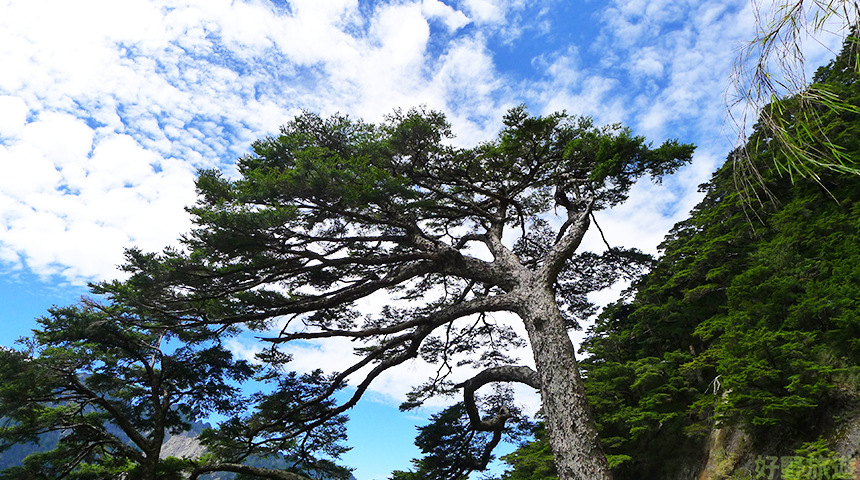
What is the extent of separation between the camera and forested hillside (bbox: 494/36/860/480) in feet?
13.6

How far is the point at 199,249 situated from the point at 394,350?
354cm

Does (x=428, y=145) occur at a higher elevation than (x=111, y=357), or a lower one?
higher

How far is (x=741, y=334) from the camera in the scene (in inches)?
189

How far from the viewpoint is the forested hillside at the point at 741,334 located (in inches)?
164

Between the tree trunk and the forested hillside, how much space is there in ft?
1.80

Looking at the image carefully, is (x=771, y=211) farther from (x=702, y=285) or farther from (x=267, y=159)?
(x=267, y=159)

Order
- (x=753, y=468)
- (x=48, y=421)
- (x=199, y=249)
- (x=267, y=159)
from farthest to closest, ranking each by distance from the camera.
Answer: (x=48, y=421) → (x=267, y=159) → (x=199, y=249) → (x=753, y=468)

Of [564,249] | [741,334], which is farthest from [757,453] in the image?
[564,249]

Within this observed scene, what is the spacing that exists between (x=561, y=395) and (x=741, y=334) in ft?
7.07

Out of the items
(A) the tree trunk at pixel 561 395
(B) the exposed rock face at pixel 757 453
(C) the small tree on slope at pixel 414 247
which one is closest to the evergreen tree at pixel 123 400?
(C) the small tree on slope at pixel 414 247

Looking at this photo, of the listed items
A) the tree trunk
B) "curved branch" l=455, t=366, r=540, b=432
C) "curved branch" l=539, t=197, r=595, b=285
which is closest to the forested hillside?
the tree trunk

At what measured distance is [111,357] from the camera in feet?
33.6

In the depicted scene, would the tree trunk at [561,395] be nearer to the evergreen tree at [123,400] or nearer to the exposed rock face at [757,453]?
the exposed rock face at [757,453]

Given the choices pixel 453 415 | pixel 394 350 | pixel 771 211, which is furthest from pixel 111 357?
pixel 771 211
